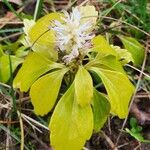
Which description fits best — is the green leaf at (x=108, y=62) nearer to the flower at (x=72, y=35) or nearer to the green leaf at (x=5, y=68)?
the flower at (x=72, y=35)

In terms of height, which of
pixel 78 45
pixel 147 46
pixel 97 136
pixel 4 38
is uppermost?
pixel 78 45

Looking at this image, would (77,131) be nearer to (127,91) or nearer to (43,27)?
(127,91)

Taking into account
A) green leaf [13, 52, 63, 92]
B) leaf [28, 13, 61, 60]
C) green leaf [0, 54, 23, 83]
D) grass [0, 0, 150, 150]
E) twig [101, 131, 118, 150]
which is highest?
leaf [28, 13, 61, 60]

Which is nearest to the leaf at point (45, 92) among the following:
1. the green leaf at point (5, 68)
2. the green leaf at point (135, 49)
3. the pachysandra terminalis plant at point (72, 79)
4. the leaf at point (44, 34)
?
the pachysandra terminalis plant at point (72, 79)

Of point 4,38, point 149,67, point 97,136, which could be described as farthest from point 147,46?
point 4,38

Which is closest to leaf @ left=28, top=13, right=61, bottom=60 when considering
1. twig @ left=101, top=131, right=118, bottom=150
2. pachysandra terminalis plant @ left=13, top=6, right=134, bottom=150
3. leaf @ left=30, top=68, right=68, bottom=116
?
pachysandra terminalis plant @ left=13, top=6, right=134, bottom=150

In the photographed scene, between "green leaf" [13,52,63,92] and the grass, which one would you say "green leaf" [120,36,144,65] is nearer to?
the grass
